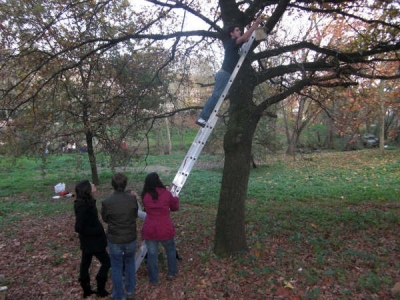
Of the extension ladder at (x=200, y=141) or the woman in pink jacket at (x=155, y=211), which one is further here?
the extension ladder at (x=200, y=141)

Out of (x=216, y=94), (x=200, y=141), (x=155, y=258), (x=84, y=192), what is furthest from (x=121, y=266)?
(x=216, y=94)

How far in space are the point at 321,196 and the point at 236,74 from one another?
8.26m

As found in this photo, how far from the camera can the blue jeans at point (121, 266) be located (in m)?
4.55

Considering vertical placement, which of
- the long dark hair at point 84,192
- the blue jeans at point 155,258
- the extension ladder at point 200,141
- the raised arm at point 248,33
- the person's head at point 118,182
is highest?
the raised arm at point 248,33

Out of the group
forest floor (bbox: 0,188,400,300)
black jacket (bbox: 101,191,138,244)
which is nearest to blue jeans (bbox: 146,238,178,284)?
forest floor (bbox: 0,188,400,300)

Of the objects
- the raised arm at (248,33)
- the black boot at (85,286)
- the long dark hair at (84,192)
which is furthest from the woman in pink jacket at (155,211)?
the raised arm at (248,33)

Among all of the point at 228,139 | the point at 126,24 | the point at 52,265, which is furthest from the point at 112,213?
the point at 126,24

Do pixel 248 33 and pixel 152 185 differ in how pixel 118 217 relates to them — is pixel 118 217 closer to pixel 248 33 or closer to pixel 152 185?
pixel 152 185

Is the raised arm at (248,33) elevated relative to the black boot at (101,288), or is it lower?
elevated

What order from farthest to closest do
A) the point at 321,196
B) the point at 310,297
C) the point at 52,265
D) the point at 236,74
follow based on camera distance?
the point at 321,196
the point at 52,265
the point at 236,74
the point at 310,297

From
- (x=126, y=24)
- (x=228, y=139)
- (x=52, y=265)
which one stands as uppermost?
(x=126, y=24)

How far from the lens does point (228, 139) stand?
5.77 metres

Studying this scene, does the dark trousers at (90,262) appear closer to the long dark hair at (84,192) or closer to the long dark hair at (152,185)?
Result: the long dark hair at (84,192)

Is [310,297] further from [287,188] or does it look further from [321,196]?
[287,188]
